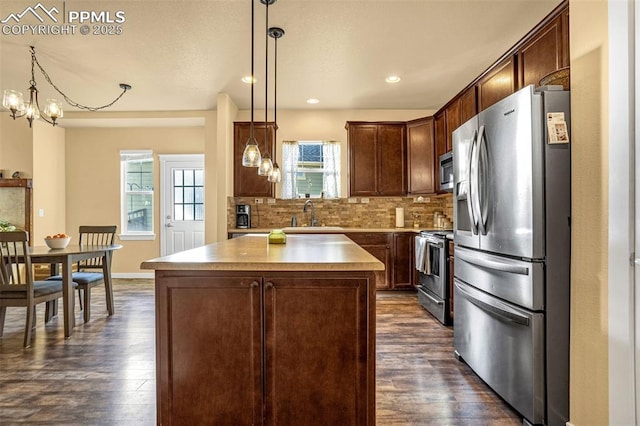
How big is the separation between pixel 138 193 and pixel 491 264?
5.85 meters

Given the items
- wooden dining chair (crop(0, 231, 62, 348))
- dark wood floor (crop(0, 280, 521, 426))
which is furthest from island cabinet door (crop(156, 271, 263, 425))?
wooden dining chair (crop(0, 231, 62, 348))

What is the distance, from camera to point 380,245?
15.7 ft

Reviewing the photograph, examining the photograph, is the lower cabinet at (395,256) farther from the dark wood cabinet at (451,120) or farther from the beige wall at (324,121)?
the dark wood cabinet at (451,120)

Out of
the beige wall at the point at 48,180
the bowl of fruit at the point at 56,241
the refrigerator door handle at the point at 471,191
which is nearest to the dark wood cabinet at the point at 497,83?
the refrigerator door handle at the point at 471,191

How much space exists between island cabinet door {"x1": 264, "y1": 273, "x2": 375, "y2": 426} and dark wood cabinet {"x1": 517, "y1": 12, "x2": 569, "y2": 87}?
2.20 metres

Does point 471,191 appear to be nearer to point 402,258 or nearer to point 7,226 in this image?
point 402,258

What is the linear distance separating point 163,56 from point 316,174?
8.70 ft

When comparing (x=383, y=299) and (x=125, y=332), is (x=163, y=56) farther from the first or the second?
(x=383, y=299)

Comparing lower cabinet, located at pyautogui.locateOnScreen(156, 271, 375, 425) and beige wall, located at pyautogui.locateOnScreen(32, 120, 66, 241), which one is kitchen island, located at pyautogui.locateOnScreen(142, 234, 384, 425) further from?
beige wall, located at pyautogui.locateOnScreen(32, 120, 66, 241)

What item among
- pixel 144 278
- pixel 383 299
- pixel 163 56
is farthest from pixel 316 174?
pixel 144 278

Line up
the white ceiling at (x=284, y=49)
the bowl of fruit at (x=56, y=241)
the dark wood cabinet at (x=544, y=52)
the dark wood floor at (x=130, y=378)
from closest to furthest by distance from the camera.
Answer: the dark wood floor at (x=130, y=378)
the dark wood cabinet at (x=544, y=52)
the white ceiling at (x=284, y=49)
the bowl of fruit at (x=56, y=241)

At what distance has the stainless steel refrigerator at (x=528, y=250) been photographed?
1.73 meters

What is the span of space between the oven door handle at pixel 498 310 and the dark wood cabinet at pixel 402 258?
2354 mm

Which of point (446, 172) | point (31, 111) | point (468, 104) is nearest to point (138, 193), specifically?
point (31, 111)
